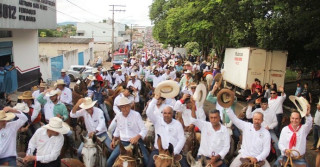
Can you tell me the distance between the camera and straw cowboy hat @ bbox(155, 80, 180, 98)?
20.3 ft

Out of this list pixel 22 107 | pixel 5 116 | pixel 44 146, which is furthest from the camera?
pixel 22 107

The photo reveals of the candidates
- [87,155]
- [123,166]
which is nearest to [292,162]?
[123,166]

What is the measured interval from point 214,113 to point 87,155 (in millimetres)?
2371

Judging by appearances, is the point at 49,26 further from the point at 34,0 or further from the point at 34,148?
the point at 34,148

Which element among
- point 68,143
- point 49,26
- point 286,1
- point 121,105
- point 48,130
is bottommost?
A: point 68,143

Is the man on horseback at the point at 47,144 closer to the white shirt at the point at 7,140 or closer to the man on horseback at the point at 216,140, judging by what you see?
the white shirt at the point at 7,140

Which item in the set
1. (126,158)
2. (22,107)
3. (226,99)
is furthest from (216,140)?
(22,107)

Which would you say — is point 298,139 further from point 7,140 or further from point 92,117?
point 7,140

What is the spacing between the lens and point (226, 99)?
6.07 metres

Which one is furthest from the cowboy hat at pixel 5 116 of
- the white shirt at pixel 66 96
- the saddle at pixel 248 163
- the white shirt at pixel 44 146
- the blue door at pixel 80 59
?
the blue door at pixel 80 59

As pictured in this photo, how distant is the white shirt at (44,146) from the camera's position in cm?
519

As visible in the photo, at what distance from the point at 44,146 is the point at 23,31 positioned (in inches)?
537

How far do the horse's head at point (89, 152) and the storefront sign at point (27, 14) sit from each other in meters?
9.36

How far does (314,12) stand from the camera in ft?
39.8
